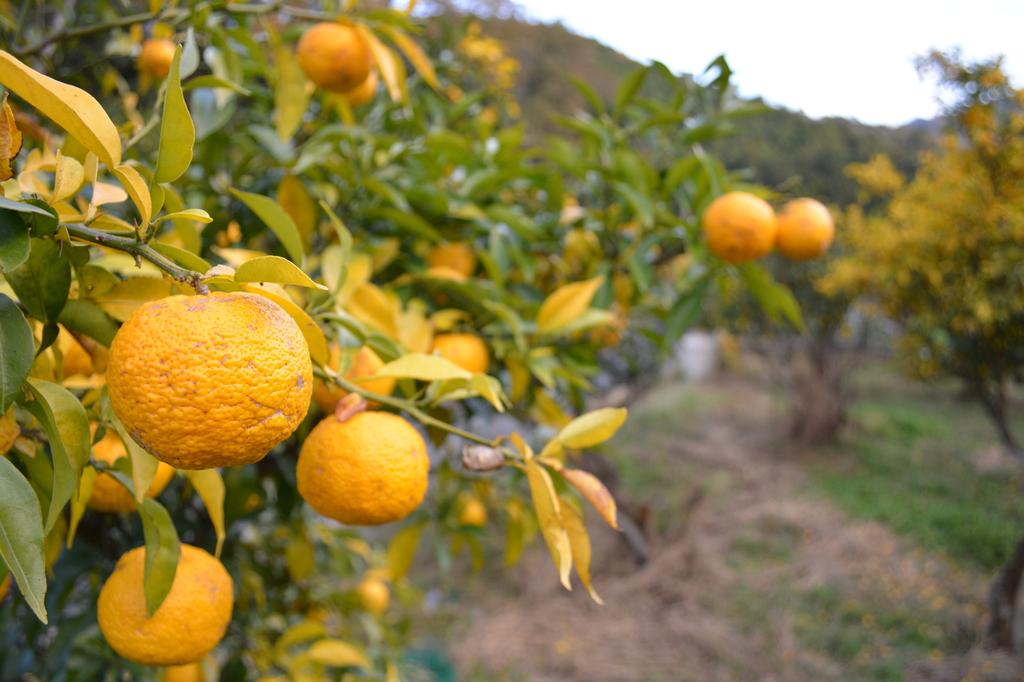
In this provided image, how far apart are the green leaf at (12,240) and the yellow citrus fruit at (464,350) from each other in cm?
46

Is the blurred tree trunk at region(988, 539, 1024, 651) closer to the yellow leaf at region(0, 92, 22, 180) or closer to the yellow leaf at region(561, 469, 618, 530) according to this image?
the yellow leaf at region(561, 469, 618, 530)

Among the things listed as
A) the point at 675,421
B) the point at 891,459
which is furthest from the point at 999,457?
→ the point at 675,421

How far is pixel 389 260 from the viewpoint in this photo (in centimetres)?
96

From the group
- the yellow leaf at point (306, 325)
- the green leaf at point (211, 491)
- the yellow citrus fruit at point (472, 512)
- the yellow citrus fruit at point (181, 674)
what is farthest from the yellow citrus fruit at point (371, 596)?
the yellow leaf at point (306, 325)

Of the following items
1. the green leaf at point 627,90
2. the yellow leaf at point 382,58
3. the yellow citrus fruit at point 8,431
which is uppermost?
the green leaf at point 627,90

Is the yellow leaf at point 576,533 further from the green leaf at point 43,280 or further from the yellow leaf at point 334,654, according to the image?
the yellow leaf at point 334,654

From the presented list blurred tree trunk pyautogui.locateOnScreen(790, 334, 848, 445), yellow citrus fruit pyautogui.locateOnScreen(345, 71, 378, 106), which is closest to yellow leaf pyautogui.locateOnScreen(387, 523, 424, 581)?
yellow citrus fruit pyautogui.locateOnScreen(345, 71, 378, 106)

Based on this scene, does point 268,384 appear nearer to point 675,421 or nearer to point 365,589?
point 365,589

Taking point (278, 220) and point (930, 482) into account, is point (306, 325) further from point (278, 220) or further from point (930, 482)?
point (930, 482)

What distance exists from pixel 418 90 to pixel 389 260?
1.99 feet

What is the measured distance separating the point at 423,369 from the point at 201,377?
0.65 ft

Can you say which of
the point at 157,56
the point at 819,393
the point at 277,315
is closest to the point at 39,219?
the point at 277,315

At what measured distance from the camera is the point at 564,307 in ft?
2.82

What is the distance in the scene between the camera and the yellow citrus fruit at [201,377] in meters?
0.35
